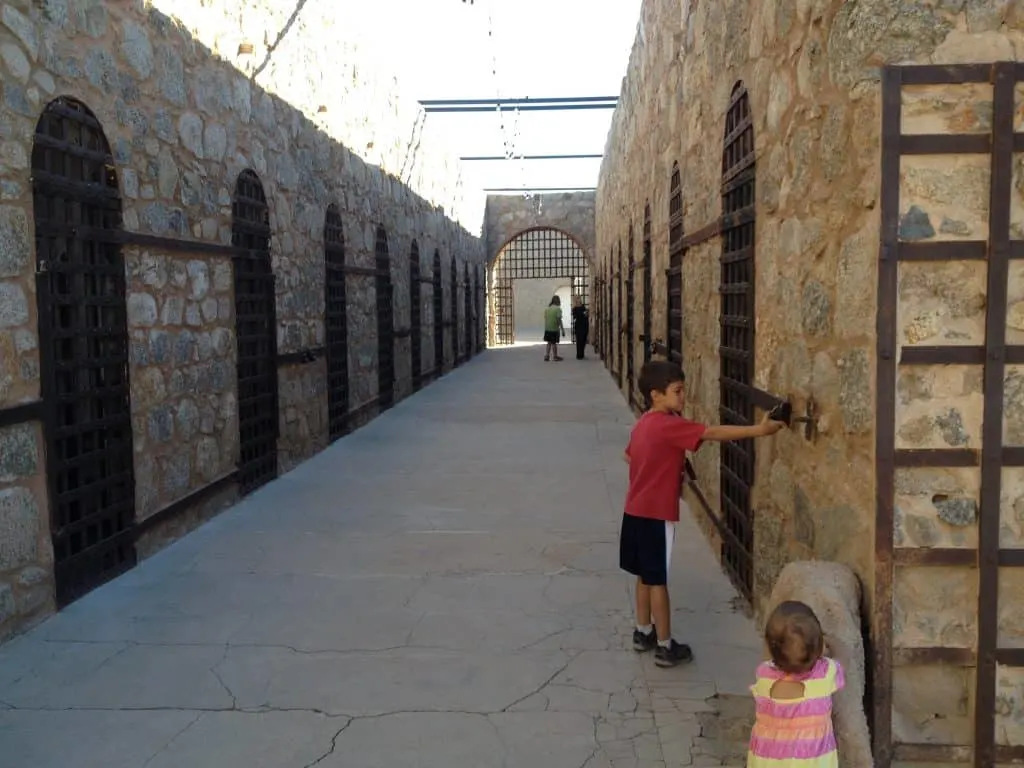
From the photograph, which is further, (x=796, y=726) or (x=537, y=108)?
(x=537, y=108)

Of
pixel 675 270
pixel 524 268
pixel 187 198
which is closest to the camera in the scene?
pixel 187 198

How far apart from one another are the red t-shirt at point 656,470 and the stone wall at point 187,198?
8.14 ft

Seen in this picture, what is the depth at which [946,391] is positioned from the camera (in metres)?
2.50

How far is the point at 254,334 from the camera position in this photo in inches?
262

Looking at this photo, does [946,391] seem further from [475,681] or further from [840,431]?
[475,681]

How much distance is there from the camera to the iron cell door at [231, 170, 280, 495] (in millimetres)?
6352

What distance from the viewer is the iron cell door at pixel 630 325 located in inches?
432

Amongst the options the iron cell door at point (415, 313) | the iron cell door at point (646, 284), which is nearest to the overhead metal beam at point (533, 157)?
the iron cell door at point (415, 313)

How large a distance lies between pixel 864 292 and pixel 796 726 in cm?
116

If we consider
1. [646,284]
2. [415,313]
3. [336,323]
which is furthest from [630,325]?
[336,323]

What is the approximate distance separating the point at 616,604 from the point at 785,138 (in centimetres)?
210

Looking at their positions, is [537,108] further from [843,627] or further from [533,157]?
[843,627]

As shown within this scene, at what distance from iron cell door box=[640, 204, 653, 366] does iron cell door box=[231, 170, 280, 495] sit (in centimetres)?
336

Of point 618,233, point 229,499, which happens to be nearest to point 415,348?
point 618,233
